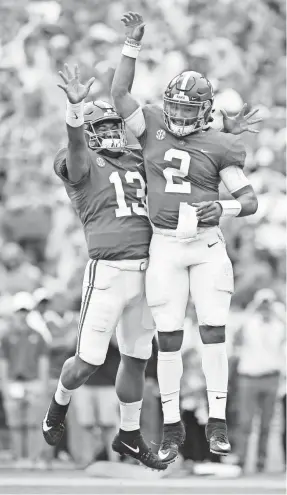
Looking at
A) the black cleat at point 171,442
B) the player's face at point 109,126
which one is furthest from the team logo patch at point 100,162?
the black cleat at point 171,442

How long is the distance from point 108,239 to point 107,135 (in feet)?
2.03

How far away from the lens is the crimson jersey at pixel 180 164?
6.81m

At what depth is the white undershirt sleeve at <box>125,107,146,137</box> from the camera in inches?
269

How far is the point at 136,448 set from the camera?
7520 mm

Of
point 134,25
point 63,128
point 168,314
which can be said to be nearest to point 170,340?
point 168,314

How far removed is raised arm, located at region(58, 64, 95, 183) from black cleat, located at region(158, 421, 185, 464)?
1.62m

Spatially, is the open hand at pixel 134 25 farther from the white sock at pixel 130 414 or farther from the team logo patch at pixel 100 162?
the white sock at pixel 130 414

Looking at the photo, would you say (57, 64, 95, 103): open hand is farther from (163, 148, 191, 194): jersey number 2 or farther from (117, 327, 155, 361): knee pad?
(117, 327, 155, 361): knee pad

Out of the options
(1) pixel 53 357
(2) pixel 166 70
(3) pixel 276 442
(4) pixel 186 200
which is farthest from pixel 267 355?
Result: (4) pixel 186 200

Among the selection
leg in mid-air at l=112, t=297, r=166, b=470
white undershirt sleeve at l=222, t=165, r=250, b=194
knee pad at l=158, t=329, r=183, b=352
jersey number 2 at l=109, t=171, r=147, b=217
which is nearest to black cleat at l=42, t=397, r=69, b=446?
leg in mid-air at l=112, t=297, r=166, b=470

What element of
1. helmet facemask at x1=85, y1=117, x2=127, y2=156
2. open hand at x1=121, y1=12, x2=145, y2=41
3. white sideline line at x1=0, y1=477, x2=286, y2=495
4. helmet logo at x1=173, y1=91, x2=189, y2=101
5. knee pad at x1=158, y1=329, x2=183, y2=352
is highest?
open hand at x1=121, y1=12, x2=145, y2=41

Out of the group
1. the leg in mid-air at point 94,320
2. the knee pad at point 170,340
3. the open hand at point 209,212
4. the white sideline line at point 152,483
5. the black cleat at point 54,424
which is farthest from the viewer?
the white sideline line at point 152,483

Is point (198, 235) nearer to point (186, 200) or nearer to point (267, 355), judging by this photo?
point (186, 200)

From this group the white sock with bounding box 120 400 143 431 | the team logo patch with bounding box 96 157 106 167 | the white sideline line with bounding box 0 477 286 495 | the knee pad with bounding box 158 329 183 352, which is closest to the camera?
the knee pad with bounding box 158 329 183 352
